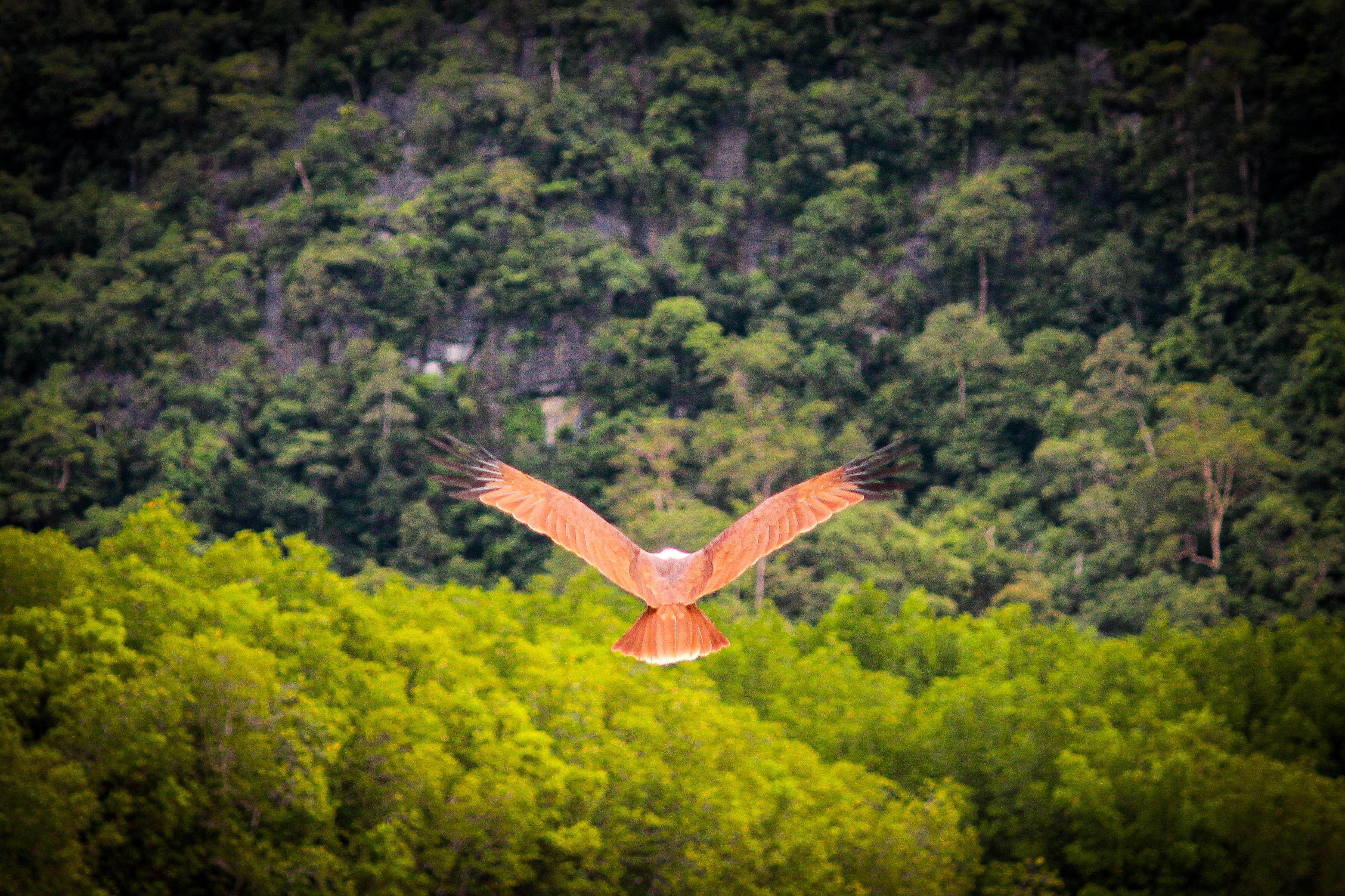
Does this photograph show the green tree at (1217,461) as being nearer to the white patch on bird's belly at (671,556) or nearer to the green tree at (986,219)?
the green tree at (986,219)

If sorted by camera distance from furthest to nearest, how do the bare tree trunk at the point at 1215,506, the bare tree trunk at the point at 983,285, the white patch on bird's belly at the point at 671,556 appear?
the bare tree trunk at the point at 983,285 < the bare tree trunk at the point at 1215,506 < the white patch on bird's belly at the point at 671,556

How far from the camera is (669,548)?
10.9 metres

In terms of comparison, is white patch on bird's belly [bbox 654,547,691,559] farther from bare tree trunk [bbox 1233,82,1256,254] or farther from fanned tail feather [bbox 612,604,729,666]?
bare tree trunk [bbox 1233,82,1256,254]

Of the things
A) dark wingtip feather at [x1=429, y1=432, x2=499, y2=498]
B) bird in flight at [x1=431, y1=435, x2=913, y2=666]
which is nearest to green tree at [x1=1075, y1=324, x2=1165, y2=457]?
bird in flight at [x1=431, y1=435, x2=913, y2=666]

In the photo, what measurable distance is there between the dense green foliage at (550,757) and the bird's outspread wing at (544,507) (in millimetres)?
14174

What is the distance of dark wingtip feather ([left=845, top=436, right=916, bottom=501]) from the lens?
1143cm

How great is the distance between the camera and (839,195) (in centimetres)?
6153

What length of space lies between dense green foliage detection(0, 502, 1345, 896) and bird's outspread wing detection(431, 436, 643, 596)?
14.2 m

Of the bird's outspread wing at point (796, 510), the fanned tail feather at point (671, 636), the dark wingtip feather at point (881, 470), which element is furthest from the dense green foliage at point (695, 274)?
the fanned tail feather at point (671, 636)

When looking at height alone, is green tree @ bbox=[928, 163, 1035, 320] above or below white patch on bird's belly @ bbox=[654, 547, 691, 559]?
above

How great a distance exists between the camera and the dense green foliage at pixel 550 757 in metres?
24.9

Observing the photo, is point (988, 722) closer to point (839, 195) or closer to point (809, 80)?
point (839, 195)

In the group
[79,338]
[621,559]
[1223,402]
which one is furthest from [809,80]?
[621,559]

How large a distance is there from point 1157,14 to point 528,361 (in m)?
28.2
